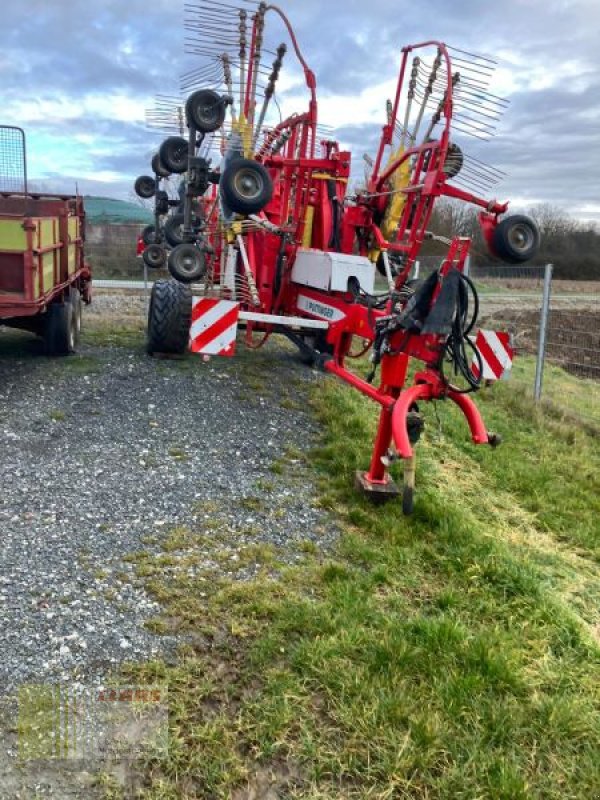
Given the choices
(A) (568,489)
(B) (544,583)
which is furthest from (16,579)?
(A) (568,489)

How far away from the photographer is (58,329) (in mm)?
7359

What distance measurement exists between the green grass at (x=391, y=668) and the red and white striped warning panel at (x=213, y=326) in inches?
74.5

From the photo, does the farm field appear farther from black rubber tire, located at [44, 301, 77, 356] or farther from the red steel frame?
black rubber tire, located at [44, 301, 77, 356]

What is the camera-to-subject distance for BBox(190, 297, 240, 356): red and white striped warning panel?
5773 mm

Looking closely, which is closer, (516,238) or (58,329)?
(516,238)

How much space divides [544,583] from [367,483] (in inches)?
49.1

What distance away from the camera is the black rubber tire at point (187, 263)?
23.2ft

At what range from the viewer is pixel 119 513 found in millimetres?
3998

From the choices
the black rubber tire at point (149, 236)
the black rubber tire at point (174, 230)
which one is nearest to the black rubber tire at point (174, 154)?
the black rubber tire at point (174, 230)

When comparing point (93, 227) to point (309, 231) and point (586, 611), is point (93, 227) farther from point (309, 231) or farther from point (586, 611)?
point (586, 611)

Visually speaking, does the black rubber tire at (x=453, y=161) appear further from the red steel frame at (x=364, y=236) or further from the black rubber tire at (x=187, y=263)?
the black rubber tire at (x=187, y=263)

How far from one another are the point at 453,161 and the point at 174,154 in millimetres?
5276

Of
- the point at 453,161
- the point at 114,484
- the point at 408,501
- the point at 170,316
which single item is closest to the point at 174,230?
the point at 170,316
